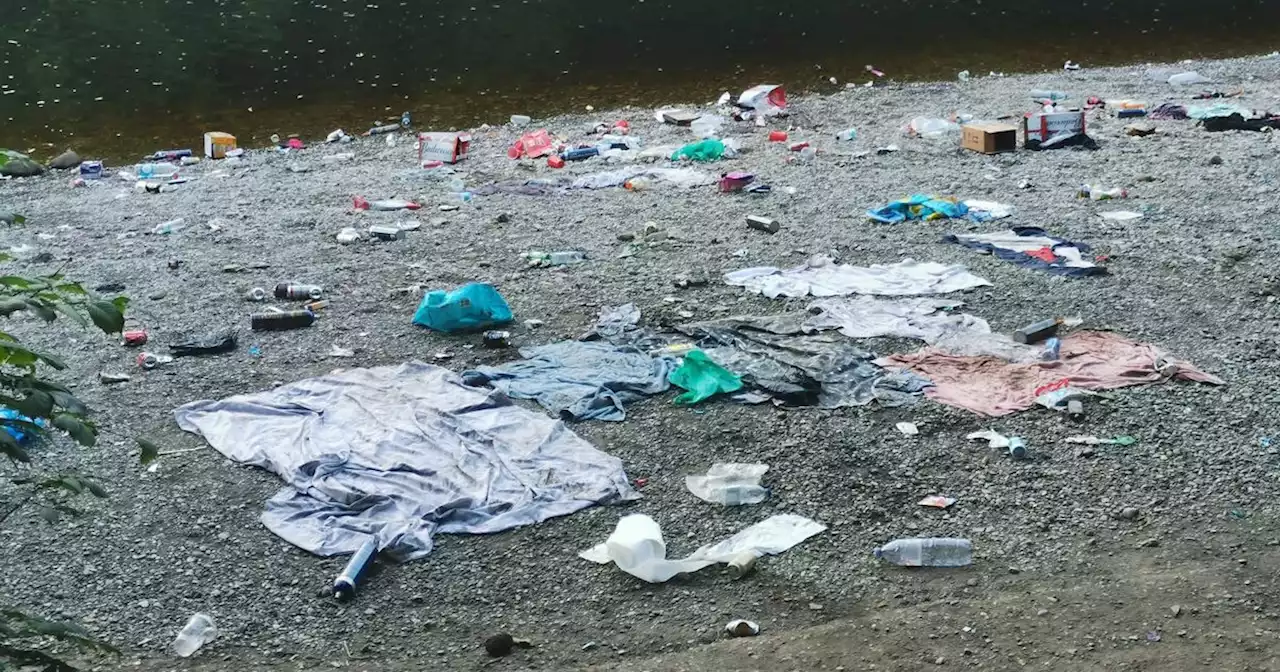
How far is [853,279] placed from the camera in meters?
7.42

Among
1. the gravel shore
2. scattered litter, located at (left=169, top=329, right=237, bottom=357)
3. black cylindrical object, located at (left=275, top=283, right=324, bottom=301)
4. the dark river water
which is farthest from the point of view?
the dark river water

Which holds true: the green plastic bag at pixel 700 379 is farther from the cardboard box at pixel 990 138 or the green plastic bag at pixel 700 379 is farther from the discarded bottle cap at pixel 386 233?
the cardboard box at pixel 990 138

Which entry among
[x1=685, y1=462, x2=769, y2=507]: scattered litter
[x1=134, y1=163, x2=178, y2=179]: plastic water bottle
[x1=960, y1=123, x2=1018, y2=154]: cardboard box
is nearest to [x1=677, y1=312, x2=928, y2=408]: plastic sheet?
[x1=685, y1=462, x2=769, y2=507]: scattered litter

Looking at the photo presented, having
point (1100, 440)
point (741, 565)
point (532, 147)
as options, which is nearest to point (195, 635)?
point (741, 565)

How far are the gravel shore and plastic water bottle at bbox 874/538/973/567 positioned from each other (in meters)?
0.07

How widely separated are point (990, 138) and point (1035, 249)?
2.75 m

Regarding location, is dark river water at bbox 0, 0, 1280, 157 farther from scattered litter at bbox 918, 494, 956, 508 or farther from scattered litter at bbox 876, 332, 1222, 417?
scattered litter at bbox 918, 494, 956, 508

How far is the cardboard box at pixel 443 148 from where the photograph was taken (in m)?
11.1

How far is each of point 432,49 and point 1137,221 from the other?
482 inches

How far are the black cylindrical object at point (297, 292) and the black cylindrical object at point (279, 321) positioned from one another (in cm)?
45

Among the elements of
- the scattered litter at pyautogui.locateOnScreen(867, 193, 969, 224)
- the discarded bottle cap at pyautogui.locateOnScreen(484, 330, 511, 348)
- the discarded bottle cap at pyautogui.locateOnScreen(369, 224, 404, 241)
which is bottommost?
the discarded bottle cap at pyautogui.locateOnScreen(484, 330, 511, 348)

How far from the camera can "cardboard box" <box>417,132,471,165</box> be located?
1109 cm

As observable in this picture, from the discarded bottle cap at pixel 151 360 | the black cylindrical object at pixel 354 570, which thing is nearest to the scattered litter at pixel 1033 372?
the black cylindrical object at pixel 354 570

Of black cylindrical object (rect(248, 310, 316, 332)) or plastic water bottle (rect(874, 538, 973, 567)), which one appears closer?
plastic water bottle (rect(874, 538, 973, 567))
